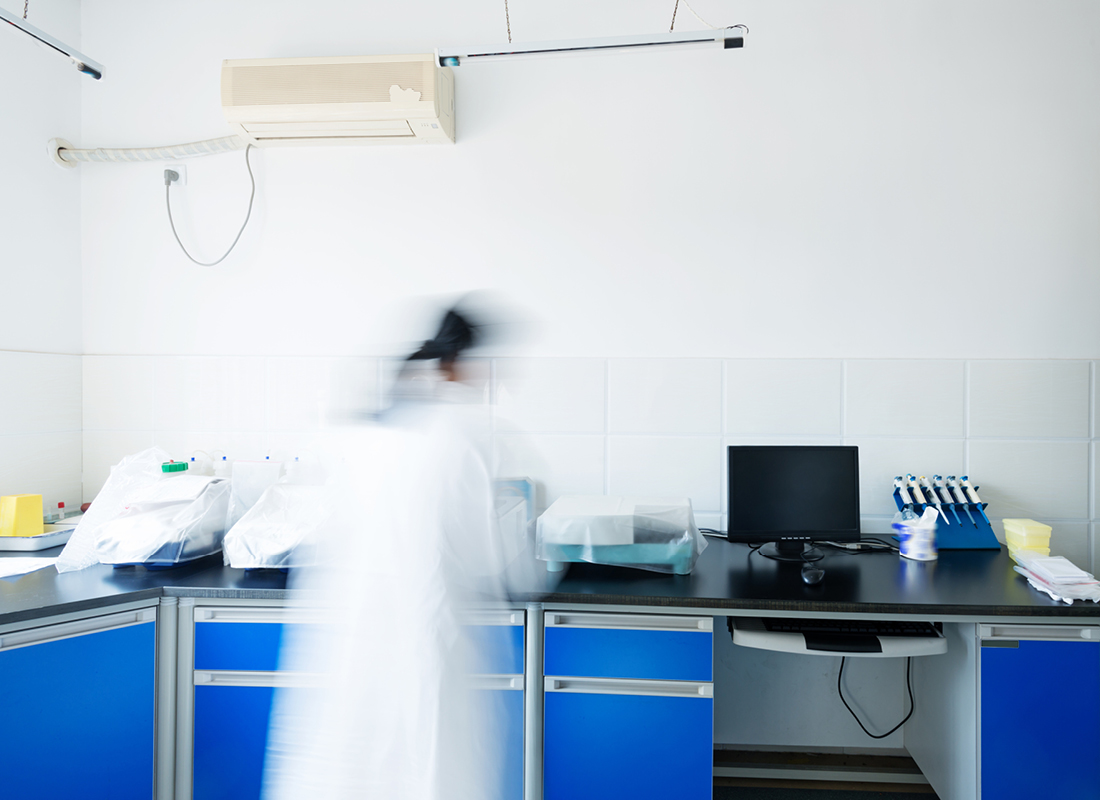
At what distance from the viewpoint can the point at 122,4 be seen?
2.68 m

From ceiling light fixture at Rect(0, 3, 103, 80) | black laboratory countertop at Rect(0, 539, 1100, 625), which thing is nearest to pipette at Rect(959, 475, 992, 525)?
black laboratory countertop at Rect(0, 539, 1100, 625)

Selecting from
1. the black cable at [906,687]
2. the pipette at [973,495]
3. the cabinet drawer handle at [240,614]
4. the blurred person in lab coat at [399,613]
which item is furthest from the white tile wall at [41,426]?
the pipette at [973,495]

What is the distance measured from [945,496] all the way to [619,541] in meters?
1.28

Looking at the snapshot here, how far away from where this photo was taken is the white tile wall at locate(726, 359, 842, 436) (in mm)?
2447

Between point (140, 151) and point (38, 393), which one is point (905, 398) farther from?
point (38, 393)

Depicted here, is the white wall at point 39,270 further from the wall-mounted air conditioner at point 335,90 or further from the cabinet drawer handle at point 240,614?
the cabinet drawer handle at point 240,614

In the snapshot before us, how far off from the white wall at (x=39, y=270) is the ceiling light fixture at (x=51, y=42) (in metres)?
0.77

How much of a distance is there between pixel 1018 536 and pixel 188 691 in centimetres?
264

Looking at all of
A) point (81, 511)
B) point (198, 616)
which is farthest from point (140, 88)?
point (198, 616)

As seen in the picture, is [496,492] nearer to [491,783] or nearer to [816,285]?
[491,783]

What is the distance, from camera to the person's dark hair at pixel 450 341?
4.56 ft

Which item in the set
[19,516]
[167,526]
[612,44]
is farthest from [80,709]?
[612,44]

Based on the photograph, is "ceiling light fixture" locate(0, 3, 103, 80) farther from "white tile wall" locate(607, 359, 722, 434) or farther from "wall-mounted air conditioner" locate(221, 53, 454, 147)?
"white tile wall" locate(607, 359, 722, 434)

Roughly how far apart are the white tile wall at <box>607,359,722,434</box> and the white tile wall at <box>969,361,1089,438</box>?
0.98 m
